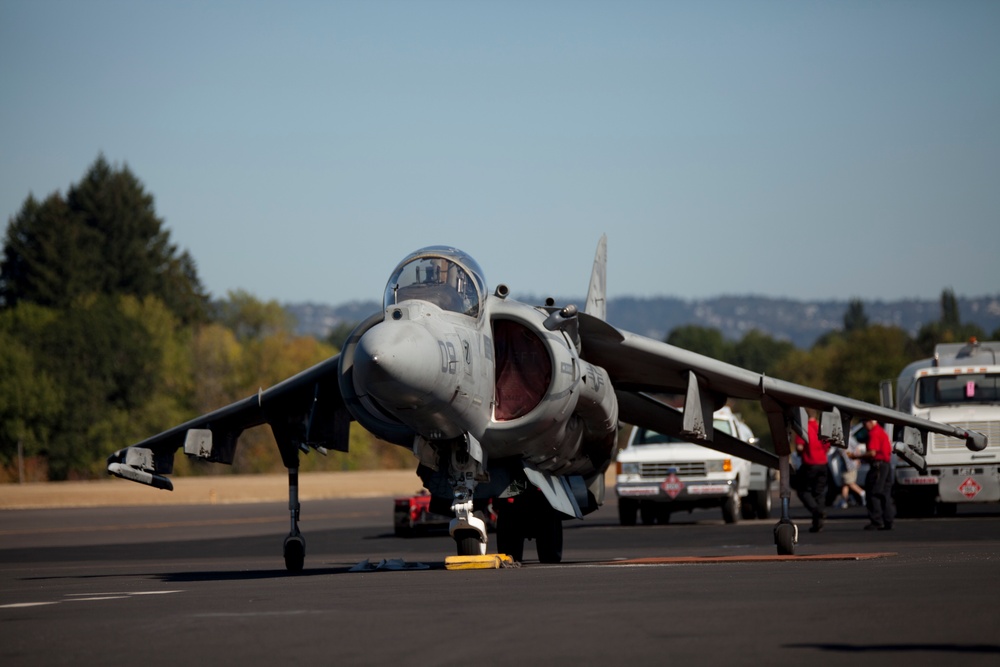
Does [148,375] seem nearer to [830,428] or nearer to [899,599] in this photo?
[830,428]

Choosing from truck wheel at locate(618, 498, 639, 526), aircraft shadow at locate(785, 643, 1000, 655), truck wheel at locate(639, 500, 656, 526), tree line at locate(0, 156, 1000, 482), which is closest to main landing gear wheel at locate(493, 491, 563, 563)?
aircraft shadow at locate(785, 643, 1000, 655)

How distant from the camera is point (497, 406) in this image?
14.0 m

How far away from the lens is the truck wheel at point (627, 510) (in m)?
26.4

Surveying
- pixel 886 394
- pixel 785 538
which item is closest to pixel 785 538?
pixel 785 538

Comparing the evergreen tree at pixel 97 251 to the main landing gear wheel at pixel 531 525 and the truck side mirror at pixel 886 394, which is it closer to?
the truck side mirror at pixel 886 394

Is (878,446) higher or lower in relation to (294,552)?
higher

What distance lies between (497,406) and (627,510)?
43.2 ft

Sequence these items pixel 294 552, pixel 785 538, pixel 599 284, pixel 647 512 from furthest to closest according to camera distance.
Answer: pixel 647 512, pixel 599 284, pixel 785 538, pixel 294 552

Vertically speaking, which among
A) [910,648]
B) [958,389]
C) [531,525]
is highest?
[958,389]

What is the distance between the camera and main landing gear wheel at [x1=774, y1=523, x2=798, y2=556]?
14961 mm

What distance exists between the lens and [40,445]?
7488cm

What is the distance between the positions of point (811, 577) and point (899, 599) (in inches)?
80.5

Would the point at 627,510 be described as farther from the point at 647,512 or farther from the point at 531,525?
the point at 531,525

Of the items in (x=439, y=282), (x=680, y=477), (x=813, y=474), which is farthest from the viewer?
(x=680, y=477)
